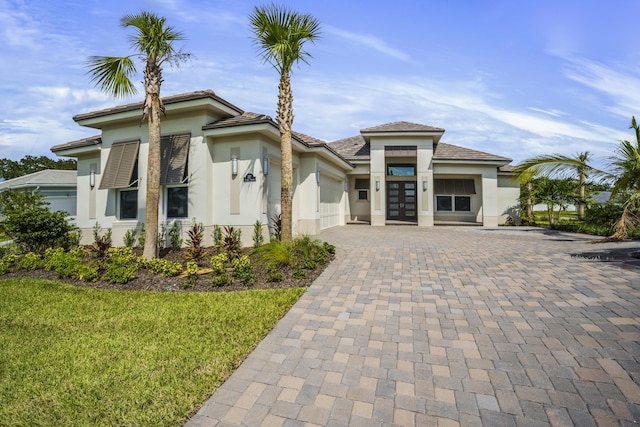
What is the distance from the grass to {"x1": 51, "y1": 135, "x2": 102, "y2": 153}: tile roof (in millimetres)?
9344

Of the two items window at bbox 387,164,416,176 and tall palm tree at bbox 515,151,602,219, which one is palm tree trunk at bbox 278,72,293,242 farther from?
window at bbox 387,164,416,176

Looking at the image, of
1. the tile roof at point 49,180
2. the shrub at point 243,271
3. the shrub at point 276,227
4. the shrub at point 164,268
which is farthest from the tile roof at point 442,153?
the tile roof at point 49,180

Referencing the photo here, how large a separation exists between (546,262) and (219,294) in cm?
818

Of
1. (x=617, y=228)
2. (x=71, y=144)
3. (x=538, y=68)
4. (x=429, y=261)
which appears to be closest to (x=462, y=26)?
(x=538, y=68)

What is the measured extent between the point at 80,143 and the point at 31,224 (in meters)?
5.52

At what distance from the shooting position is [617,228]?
926cm

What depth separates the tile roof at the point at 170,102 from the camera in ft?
34.3

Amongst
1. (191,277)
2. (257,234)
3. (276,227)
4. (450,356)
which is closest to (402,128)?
(276,227)

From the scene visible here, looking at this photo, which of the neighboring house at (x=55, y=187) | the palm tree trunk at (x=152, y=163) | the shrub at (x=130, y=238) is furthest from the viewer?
the neighboring house at (x=55, y=187)

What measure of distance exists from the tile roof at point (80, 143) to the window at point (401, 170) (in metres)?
17.9

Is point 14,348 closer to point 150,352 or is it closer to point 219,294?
point 150,352

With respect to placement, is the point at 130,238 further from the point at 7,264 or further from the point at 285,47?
the point at 285,47

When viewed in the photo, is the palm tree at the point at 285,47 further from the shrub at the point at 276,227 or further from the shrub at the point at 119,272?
the shrub at the point at 119,272

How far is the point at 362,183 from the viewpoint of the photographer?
23031mm
